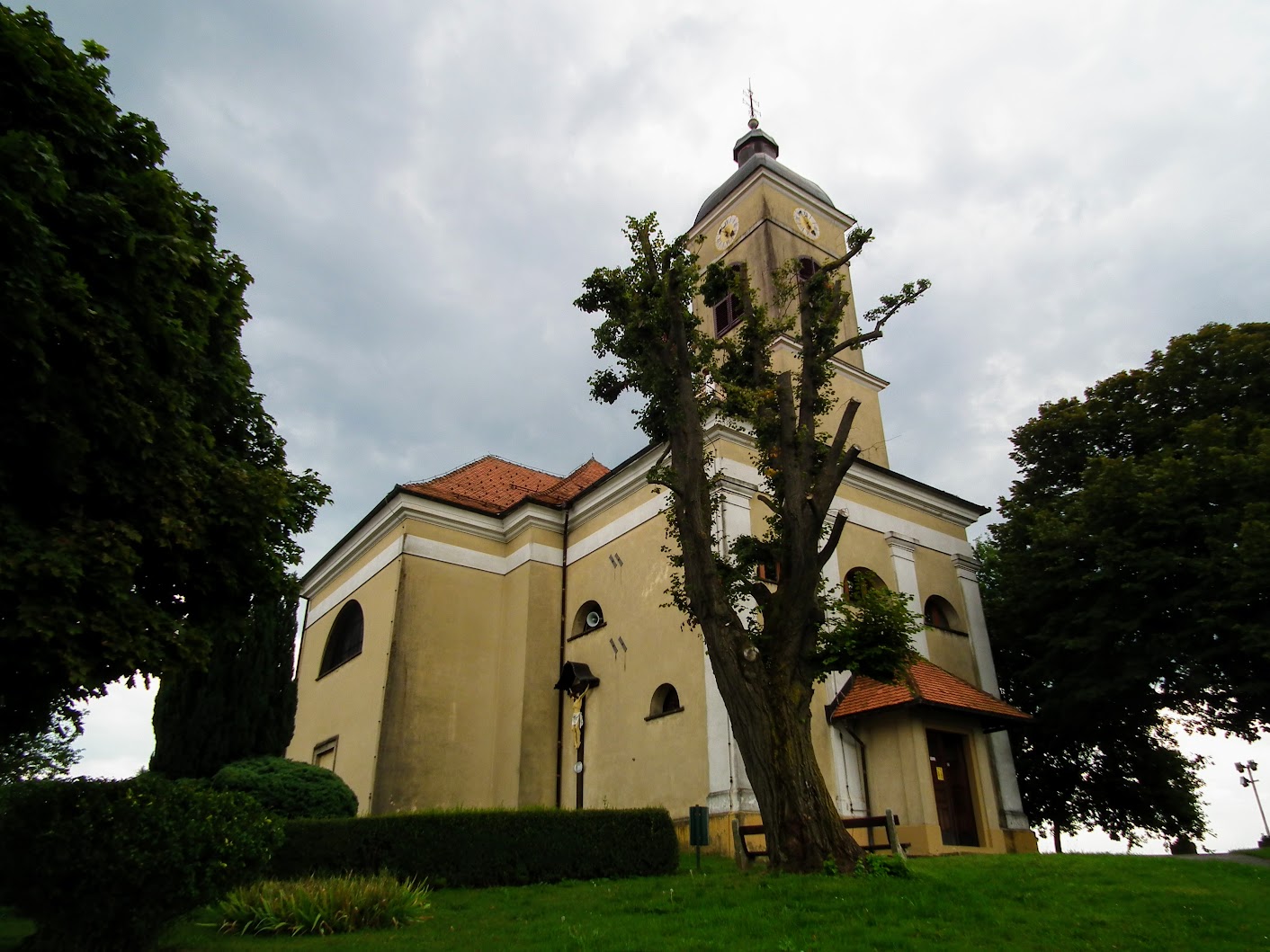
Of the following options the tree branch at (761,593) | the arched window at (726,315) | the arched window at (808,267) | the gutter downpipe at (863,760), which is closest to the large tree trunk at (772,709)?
the tree branch at (761,593)

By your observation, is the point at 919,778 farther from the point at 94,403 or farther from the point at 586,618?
the point at 94,403

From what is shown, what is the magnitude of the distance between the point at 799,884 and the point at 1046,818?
1976 centimetres

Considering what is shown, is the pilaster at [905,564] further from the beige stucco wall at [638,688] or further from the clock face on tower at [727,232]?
the clock face on tower at [727,232]

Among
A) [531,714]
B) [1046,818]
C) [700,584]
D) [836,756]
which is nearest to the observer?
[700,584]

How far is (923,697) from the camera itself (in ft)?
53.3

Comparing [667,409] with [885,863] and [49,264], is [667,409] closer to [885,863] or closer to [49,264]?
[885,863]

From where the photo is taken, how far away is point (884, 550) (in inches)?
813

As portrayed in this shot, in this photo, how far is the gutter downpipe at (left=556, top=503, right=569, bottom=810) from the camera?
19969 mm

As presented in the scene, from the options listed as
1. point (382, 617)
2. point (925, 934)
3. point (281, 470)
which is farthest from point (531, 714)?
point (925, 934)

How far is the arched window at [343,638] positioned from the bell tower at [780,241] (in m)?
12.2

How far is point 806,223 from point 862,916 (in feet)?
68.1

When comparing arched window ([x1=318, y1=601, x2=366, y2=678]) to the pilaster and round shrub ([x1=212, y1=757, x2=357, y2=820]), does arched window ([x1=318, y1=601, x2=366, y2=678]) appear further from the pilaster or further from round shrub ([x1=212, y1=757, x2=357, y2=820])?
the pilaster

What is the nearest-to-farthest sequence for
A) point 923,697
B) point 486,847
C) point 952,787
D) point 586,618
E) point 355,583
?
point 486,847
point 923,697
point 952,787
point 586,618
point 355,583

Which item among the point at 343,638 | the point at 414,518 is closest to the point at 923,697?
the point at 414,518
